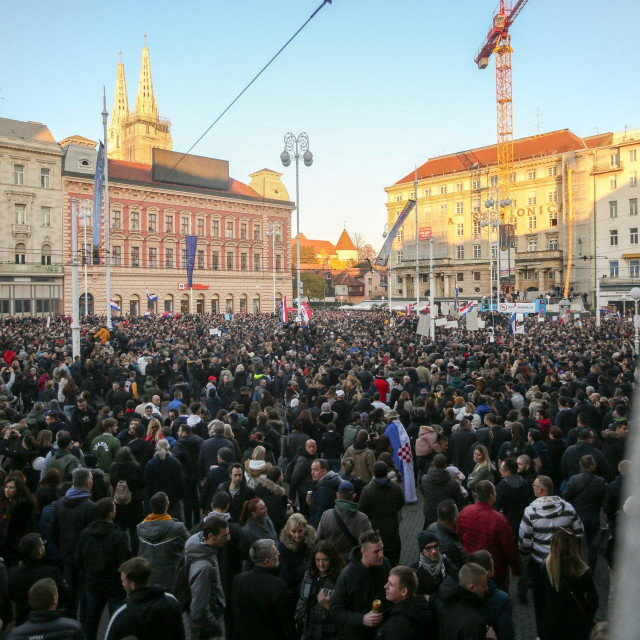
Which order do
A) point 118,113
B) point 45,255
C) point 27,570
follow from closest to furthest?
point 27,570
point 45,255
point 118,113

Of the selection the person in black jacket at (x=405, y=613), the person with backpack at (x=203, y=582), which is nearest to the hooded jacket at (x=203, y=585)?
the person with backpack at (x=203, y=582)

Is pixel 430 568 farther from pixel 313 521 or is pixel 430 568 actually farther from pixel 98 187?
pixel 98 187

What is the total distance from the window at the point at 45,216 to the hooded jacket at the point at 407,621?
182 feet

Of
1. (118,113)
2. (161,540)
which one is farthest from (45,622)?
(118,113)

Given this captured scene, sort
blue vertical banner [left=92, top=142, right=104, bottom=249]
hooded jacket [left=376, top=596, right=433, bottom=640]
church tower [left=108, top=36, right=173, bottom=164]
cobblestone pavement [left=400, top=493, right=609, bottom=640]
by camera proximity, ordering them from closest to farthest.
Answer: hooded jacket [left=376, top=596, right=433, bottom=640]
cobblestone pavement [left=400, top=493, right=609, bottom=640]
blue vertical banner [left=92, top=142, right=104, bottom=249]
church tower [left=108, top=36, right=173, bottom=164]

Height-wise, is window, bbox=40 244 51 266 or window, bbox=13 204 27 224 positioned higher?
window, bbox=13 204 27 224

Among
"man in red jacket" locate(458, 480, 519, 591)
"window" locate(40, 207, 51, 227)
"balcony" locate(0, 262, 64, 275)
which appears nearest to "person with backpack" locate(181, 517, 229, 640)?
"man in red jacket" locate(458, 480, 519, 591)

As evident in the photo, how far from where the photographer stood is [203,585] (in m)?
4.44

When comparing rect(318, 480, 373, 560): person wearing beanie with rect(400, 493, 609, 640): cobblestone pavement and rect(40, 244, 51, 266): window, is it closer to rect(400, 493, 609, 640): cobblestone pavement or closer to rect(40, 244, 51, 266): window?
rect(400, 493, 609, 640): cobblestone pavement

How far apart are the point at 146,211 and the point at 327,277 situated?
51412 mm

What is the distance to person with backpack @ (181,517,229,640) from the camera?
175 inches

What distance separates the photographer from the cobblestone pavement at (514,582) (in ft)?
19.2

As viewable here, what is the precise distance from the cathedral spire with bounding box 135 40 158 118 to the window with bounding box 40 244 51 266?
195 feet

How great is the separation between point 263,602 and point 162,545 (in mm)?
1558
